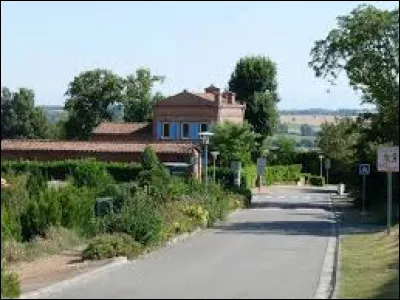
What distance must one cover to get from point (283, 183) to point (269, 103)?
8.88 meters

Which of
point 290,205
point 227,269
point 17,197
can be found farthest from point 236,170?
point 227,269

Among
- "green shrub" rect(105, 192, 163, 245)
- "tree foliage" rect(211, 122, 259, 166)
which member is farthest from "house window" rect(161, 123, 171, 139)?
"green shrub" rect(105, 192, 163, 245)

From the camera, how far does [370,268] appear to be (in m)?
19.1

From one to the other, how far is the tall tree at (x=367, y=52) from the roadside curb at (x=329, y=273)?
17.8 meters

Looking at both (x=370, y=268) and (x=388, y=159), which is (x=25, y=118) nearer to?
(x=388, y=159)

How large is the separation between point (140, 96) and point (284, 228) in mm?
69118

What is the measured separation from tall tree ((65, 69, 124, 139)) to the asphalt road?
66.9 metres

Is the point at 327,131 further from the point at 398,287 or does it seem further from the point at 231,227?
the point at 398,287

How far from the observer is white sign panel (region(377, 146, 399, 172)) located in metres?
26.8

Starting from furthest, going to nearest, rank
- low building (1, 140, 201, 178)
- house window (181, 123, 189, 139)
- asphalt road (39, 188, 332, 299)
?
1. house window (181, 123, 189, 139)
2. low building (1, 140, 201, 178)
3. asphalt road (39, 188, 332, 299)

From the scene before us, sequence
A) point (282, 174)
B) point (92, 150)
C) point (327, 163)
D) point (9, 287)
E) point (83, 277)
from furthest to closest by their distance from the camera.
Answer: point (282, 174) < point (327, 163) < point (92, 150) < point (83, 277) < point (9, 287)

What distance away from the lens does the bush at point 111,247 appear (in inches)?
845

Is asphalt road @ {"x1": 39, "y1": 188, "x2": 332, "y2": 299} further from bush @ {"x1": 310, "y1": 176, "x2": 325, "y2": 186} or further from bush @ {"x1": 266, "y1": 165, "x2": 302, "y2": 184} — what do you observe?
bush @ {"x1": 310, "y1": 176, "x2": 325, "y2": 186}

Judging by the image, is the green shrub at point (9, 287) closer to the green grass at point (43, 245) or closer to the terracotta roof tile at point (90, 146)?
the green grass at point (43, 245)
